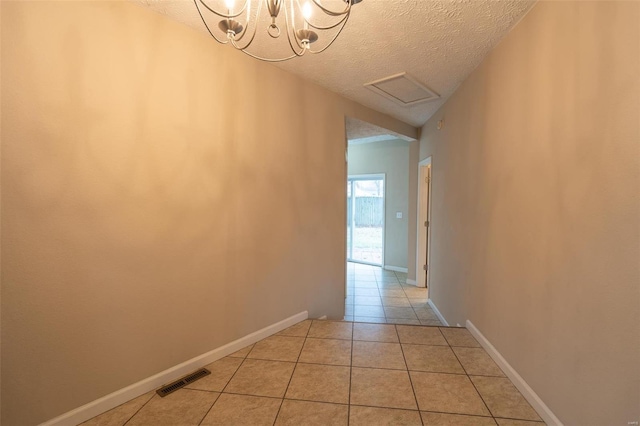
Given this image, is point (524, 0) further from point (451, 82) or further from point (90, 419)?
point (90, 419)

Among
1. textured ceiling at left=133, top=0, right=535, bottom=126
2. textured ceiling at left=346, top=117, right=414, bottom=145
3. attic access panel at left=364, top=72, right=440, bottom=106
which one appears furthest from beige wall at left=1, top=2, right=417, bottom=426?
textured ceiling at left=346, top=117, right=414, bottom=145

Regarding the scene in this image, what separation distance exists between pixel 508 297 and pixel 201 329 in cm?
221

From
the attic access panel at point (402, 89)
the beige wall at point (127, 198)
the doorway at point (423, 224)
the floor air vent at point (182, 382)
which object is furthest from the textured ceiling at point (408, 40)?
the floor air vent at point (182, 382)

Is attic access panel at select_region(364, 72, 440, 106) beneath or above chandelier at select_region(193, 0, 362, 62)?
above

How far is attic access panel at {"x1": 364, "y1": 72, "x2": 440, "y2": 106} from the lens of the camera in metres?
2.66

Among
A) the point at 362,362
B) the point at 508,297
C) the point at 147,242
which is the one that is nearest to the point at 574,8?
the point at 508,297

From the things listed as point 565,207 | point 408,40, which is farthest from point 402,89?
point 565,207

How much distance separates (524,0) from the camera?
1600 millimetres

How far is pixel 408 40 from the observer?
202 centimetres

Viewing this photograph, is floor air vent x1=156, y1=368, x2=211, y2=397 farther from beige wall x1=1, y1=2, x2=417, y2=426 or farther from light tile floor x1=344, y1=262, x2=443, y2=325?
light tile floor x1=344, y1=262, x2=443, y2=325

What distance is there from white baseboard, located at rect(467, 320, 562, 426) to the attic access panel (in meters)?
2.43

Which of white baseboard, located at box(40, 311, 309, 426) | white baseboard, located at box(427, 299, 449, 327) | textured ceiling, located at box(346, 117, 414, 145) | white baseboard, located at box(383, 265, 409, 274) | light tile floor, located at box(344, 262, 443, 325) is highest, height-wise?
textured ceiling, located at box(346, 117, 414, 145)

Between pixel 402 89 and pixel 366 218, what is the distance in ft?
14.0

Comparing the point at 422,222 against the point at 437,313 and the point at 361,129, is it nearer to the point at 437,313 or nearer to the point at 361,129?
the point at 437,313
